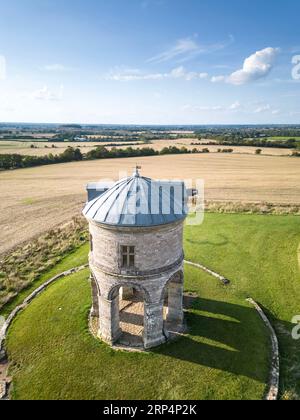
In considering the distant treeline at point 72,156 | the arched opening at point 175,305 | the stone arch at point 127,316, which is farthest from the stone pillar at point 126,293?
the distant treeline at point 72,156

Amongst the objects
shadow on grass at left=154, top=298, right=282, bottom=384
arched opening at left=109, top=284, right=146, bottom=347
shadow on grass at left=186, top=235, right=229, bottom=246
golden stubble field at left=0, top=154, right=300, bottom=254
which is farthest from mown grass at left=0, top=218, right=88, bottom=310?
shadow on grass at left=154, top=298, right=282, bottom=384

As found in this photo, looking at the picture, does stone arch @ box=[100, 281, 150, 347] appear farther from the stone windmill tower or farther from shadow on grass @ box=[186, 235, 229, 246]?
shadow on grass @ box=[186, 235, 229, 246]

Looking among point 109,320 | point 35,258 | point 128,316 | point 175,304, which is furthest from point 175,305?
point 35,258

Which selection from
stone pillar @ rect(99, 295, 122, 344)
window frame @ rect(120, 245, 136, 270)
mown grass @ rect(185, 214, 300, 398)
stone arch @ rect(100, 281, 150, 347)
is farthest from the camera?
mown grass @ rect(185, 214, 300, 398)

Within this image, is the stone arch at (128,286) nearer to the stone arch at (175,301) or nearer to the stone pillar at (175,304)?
the stone arch at (175,301)

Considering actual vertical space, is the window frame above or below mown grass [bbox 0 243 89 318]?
above

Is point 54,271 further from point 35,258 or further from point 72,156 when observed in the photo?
point 72,156

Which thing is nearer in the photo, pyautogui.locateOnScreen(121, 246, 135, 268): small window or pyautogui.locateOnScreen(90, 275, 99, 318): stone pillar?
pyautogui.locateOnScreen(121, 246, 135, 268): small window
